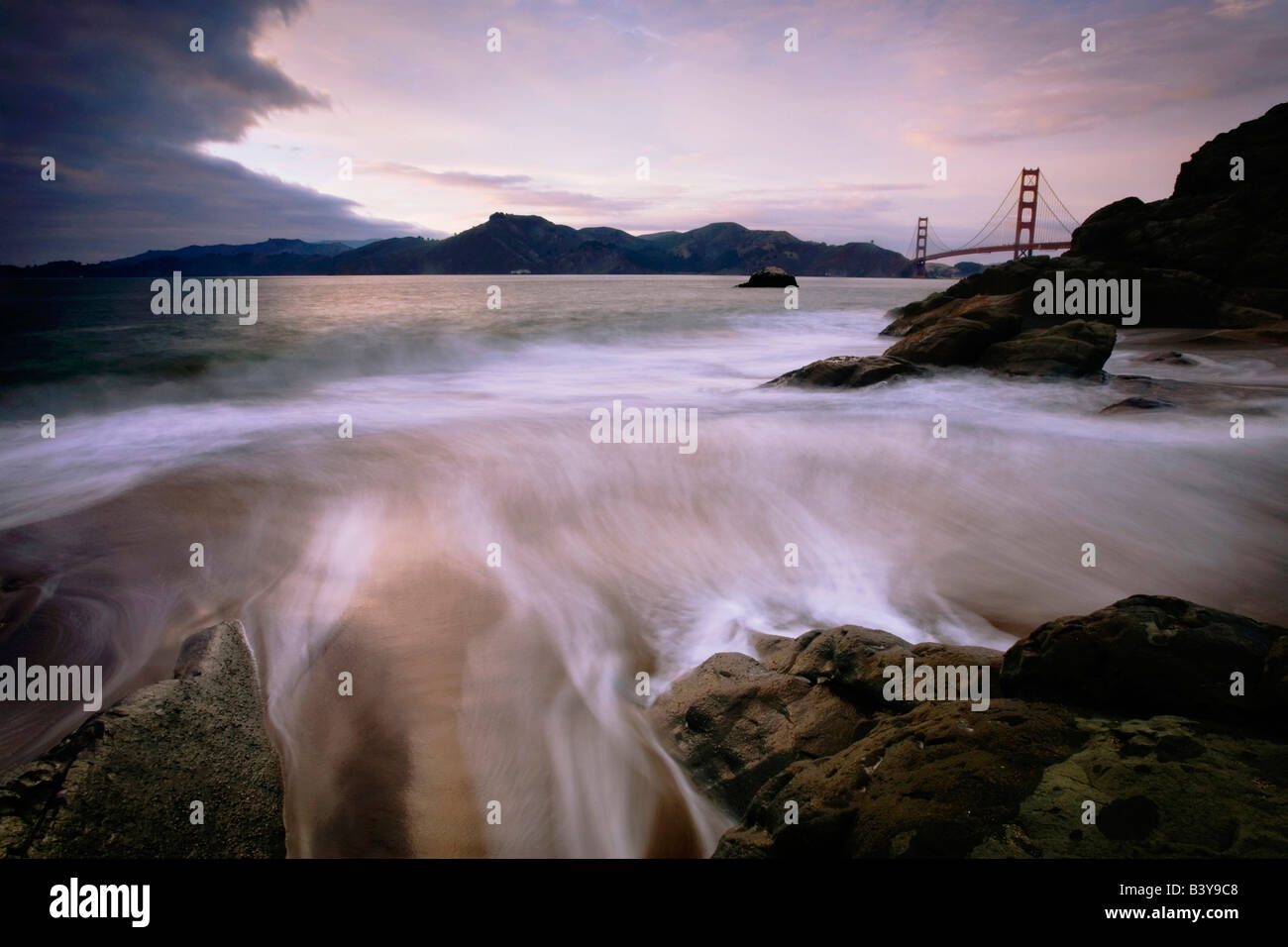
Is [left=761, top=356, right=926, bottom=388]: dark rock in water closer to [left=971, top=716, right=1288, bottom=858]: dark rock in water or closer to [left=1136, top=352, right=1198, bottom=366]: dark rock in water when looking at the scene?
[left=1136, top=352, right=1198, bottom=366]: dark rock in water

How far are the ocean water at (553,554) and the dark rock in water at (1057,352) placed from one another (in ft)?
2.51

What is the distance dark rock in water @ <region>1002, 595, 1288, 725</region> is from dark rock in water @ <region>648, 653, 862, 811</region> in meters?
0.90

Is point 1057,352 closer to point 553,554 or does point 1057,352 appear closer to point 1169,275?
point 553,554

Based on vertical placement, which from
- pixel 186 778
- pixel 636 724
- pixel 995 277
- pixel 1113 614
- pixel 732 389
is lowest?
pixel 636 724

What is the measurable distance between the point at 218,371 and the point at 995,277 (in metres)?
24.3

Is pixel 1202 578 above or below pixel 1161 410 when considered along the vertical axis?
below

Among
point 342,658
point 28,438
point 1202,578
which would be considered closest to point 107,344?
point 28,438

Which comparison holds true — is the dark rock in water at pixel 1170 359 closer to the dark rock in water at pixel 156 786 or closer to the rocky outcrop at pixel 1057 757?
the rocky outcrop at pixel 1057 757

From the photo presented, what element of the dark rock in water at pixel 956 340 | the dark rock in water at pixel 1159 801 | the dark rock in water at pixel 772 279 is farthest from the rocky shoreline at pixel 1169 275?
the dark rock in water at pixel 772 279

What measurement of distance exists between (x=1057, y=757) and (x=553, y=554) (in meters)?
4.40

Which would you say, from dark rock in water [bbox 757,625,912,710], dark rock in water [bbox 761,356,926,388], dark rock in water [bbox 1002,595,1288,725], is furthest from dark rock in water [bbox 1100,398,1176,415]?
dark rock in water [bbox 757,625,912,710]

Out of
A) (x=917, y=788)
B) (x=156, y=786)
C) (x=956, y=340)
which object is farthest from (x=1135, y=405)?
(x=156, y=786)

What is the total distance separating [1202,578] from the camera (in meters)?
5.03

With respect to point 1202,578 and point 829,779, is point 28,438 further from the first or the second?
point 1202,578
